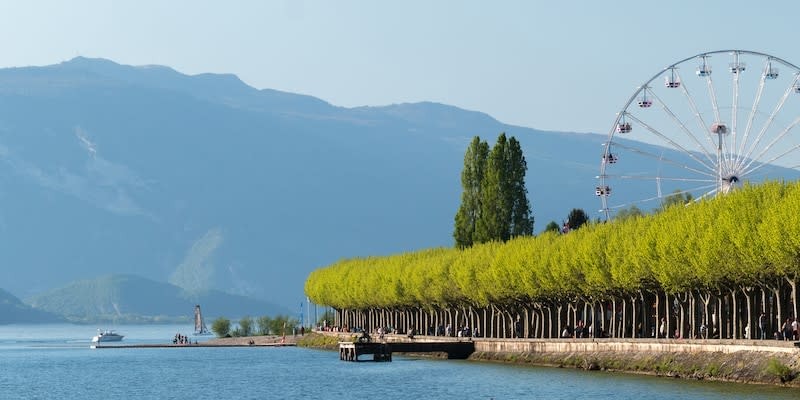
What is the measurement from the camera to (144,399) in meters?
97.1

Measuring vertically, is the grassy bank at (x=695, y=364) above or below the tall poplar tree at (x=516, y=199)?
below

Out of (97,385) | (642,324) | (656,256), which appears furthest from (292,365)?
(656,256)

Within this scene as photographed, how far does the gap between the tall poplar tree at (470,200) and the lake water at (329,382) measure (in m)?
18.5

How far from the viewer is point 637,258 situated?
100312mm

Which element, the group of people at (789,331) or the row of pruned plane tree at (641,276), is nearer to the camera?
the group of people at (789,331)

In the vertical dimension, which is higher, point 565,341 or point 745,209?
point 745,209

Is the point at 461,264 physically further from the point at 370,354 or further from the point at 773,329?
the point at 773,329

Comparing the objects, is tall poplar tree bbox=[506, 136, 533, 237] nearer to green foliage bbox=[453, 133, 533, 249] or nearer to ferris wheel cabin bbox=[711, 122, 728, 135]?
green foliage bbox=[453, 133, 533, 249]

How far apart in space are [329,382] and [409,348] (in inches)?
1296

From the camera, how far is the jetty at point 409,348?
137 metres

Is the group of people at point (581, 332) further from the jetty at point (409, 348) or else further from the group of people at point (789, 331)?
the group of people at point (789, 331)

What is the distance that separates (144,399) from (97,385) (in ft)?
63.7

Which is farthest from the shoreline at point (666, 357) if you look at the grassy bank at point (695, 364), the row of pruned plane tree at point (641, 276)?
the row of pruned plane tree at point (641, 276)

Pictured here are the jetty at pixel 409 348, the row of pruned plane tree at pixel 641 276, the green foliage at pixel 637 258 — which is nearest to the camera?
the green foliage at pixel 637 258
